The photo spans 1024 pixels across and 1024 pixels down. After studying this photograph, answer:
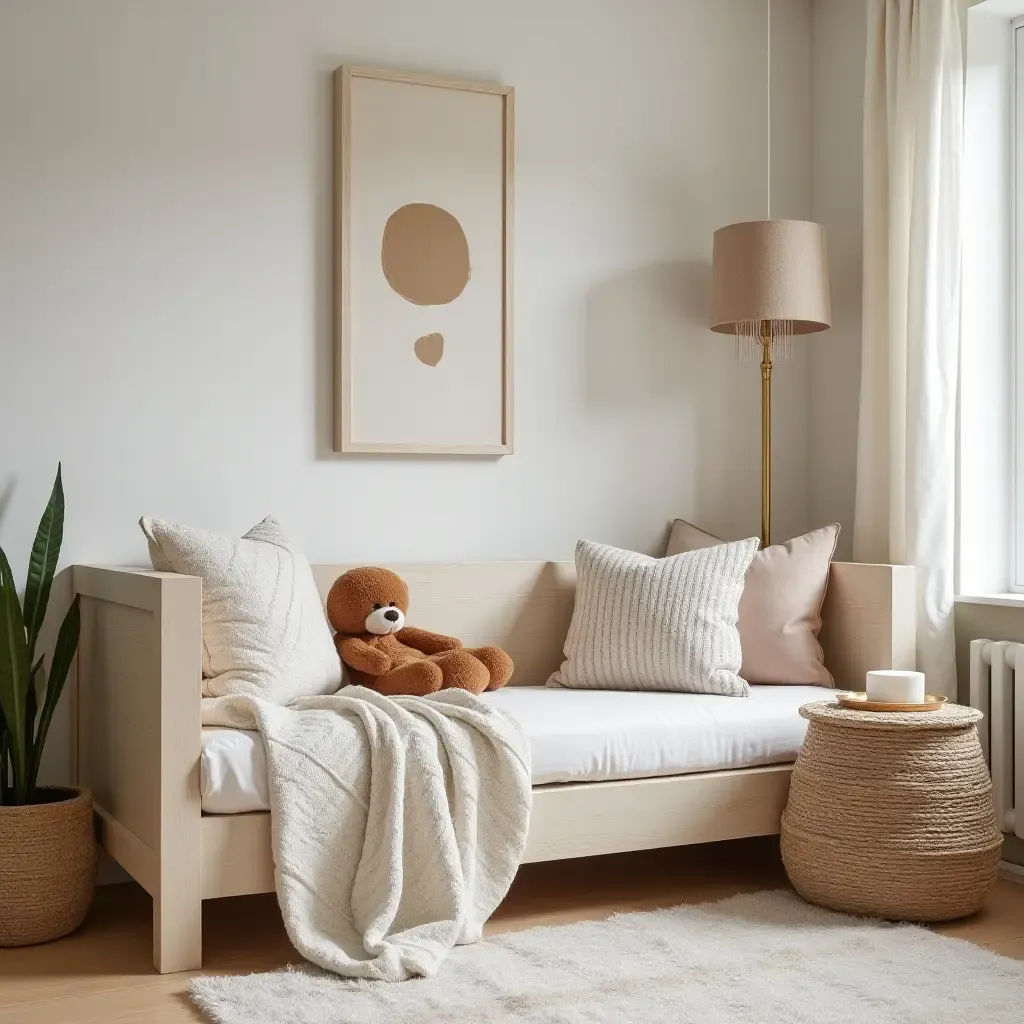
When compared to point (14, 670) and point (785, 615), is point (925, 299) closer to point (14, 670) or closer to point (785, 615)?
point (785, 615)

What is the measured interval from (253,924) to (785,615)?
137cm

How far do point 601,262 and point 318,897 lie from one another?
6.02 ft

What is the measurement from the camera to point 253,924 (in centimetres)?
240

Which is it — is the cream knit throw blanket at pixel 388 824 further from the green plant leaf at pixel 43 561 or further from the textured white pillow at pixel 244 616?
the green plant leaf at pixel 43 561

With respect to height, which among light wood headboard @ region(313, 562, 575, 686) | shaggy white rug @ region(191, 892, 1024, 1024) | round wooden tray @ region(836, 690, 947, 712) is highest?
light wood headboard @ region(313, 562, 575, 686)

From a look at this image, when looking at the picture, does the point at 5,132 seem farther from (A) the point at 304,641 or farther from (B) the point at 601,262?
(B) the point at 601,262

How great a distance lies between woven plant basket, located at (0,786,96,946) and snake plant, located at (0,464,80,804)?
149mm

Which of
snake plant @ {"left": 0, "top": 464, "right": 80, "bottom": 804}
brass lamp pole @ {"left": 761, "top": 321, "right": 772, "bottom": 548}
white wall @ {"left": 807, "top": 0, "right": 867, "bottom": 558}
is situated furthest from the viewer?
white wall @ {"left": 807, "top": 0, "right": 867, "bottom": 558}

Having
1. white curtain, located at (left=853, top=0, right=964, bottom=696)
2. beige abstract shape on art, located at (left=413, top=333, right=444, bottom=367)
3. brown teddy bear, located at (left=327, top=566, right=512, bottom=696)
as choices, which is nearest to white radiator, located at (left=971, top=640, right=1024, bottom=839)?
white curtain, located at (left=853, top=0, right=964, bottom=696)

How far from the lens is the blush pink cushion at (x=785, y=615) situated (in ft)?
9.62

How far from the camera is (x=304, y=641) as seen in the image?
252cm

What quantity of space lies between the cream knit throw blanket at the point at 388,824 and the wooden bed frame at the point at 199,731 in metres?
0.09

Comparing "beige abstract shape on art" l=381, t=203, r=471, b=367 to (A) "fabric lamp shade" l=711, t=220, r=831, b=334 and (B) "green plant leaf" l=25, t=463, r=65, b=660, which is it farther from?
(B) "green plant leaf" l=25, t=463, r=65, b=660

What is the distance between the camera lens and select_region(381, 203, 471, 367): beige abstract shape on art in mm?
3018
